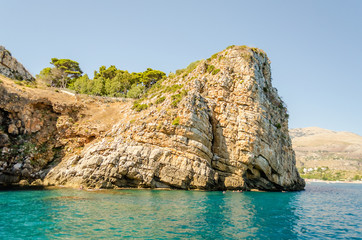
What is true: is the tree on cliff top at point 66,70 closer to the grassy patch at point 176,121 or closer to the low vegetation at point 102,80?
the low vegetation at point 102,80

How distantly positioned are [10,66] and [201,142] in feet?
176

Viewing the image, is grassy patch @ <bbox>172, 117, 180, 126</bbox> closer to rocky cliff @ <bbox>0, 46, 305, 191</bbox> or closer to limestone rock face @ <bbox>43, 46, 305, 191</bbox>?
rocky cliff @ <bbox>0, 46, 305, 191</bbox>

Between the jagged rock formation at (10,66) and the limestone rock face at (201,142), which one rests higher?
the jagged rock formation at (10,66)

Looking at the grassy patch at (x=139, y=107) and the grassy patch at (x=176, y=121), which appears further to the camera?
the grassy patch at (x=139, y=107)

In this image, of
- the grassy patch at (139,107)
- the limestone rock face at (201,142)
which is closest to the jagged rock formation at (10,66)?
the limestone rock face at (201,142)

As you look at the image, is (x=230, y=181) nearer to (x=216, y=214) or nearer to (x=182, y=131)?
(x=182, y=131)

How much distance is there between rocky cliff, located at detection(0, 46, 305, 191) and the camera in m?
38.2

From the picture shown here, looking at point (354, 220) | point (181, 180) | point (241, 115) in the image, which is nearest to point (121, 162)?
point (181, 180)

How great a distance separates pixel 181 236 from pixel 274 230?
281 inches

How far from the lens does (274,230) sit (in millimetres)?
16719

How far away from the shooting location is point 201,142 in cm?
4128

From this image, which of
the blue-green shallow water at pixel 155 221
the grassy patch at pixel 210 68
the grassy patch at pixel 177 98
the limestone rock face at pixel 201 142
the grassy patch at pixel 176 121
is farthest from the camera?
the grassy patch at pixel 210 68

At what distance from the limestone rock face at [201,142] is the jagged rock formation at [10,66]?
32.3 meters

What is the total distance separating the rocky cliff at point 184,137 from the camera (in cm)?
3822
